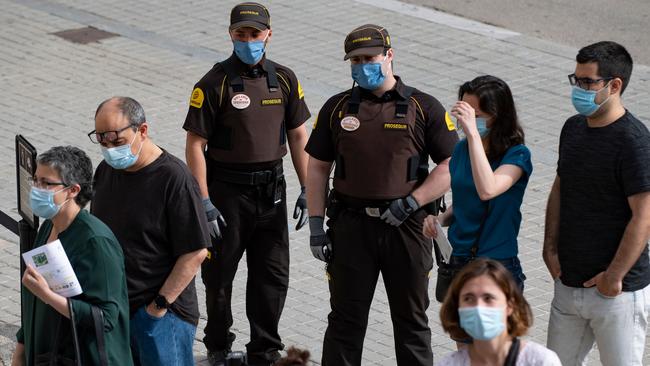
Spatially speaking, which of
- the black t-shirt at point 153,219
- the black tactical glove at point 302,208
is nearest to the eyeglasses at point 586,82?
the black t-shirt at point 153,219

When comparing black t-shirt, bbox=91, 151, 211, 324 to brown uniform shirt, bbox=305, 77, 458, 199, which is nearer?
black t-shirt, bbox=91, 151, 211, 324

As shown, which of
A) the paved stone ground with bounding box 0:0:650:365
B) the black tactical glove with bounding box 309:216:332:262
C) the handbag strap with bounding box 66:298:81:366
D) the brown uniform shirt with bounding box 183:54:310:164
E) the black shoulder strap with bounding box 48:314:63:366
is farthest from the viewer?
the paved stone ground with bounding box 0:0:650:365

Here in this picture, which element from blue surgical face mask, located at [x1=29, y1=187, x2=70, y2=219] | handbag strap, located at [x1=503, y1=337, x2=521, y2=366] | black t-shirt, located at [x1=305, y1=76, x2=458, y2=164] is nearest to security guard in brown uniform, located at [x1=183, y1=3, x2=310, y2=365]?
black t-shirt, located at [x1=305, y1=76, x2=458, y2=164]

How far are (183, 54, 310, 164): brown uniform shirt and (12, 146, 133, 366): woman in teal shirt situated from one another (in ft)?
5.39

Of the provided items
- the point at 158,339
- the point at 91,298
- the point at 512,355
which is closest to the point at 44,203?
the point at 91,298

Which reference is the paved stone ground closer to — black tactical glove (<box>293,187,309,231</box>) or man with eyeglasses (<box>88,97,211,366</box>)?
black tactical glove (<box>293,187,309,231</box>)

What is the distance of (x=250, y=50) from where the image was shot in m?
7.20

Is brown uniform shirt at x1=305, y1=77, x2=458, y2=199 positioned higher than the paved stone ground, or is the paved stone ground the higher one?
the paved stone ground

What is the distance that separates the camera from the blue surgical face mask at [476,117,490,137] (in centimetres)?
596

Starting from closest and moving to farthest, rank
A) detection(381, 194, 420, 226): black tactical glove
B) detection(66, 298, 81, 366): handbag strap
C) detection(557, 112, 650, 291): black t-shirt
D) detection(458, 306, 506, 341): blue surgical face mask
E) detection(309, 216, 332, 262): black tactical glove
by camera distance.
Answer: detection(458, 306, 506, 341): blue surgical face mask < detection(66, 298, 81, 366): handbag strap < detection(557, 112, 650, 291): black t-shirt < detection(381, 194, 420, 226): black tactical glove < detection(309, 216, 332, 262): black tactical glove

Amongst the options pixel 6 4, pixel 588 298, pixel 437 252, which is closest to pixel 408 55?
pixel 6 4

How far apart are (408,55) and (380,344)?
20.6 ft

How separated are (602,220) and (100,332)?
225cm

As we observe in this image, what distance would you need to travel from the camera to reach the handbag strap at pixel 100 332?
5297mm
